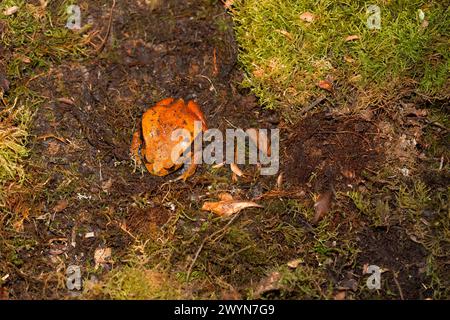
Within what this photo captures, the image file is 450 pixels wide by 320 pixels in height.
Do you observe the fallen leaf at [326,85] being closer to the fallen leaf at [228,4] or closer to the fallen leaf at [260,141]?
the fallen leaf at [260,141]

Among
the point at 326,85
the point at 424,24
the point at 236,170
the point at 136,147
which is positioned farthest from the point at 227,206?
the point at 424,24

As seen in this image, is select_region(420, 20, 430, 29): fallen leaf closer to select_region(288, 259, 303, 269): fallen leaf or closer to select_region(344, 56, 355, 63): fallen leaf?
select_region(344, 56, 355, 63): fallen leaf

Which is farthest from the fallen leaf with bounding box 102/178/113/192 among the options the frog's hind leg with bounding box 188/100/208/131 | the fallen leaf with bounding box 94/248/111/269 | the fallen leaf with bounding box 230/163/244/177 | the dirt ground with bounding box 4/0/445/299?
the fallen leaf with bounding box 230/163/244/177

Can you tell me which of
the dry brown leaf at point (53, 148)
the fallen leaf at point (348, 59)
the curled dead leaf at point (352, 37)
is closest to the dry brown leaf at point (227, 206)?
the dry brown leaf at point (53, 148)

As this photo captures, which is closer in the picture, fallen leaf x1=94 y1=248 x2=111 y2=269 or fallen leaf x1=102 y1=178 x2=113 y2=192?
fallen leaf x1=94 y1=248 x2=111 y2=269

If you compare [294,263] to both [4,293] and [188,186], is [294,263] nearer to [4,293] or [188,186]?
[188,186]

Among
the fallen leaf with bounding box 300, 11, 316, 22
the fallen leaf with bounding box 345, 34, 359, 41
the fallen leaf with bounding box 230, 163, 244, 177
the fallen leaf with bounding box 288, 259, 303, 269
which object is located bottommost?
the fallen leaf with bounding box 288, 259, 303, 269
